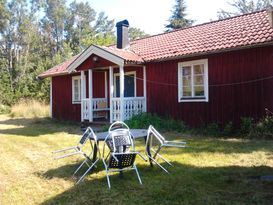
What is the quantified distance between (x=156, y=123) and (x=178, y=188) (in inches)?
301

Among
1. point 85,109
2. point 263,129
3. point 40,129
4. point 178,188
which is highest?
point 85,109

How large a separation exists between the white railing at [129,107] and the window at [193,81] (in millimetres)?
2038

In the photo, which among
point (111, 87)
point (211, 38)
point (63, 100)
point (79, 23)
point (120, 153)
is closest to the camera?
point (120, 153)

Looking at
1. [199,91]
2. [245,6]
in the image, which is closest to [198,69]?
[199,91]

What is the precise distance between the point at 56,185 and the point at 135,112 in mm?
8686

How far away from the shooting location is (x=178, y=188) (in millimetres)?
5258

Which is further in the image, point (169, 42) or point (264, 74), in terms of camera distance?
point (169, 42)

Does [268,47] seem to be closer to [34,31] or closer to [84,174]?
[84,174]

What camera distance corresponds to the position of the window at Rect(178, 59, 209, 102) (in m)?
12.3

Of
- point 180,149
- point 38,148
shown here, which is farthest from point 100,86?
point 180,149

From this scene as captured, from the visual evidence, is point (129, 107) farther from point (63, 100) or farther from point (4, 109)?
point (4, 109)

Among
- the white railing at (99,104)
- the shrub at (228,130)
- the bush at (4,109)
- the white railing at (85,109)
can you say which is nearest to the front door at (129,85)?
the white railing at (99,104)

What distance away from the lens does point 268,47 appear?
34.4 ft

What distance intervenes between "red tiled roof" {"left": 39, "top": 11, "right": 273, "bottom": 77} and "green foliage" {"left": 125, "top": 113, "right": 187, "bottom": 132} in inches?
91.3
